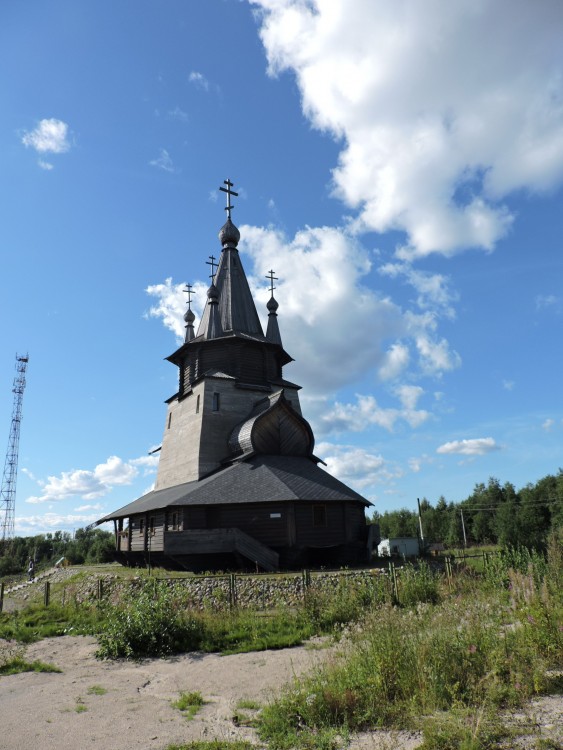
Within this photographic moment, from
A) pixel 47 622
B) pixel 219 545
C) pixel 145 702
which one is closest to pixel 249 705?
pixel 145 702

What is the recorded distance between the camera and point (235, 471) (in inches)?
950

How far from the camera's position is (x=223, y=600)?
14.3 m

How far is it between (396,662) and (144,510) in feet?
67.0

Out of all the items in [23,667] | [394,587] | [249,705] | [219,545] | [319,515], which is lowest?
[23,667]

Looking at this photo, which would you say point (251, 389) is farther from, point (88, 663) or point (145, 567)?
point (88, 663)

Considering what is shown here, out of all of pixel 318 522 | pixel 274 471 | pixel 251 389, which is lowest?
pixel 318 522

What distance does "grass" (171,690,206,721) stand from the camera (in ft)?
24.4

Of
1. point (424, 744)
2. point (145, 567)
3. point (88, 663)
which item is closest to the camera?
point (424, 744)

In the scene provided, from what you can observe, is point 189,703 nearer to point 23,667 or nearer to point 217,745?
point 217,745

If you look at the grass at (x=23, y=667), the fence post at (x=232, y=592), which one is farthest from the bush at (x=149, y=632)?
the fence post at (x=232, y=592)

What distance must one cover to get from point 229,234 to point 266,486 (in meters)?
20.2

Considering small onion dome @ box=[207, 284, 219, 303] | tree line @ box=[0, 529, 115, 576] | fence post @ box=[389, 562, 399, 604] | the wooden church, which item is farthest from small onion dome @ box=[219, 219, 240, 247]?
tree line @ box=[0, 529, 115, 576]

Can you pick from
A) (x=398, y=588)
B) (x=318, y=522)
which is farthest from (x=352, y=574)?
(x=318, y=522)

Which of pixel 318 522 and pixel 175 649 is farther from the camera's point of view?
pixel 318 522
